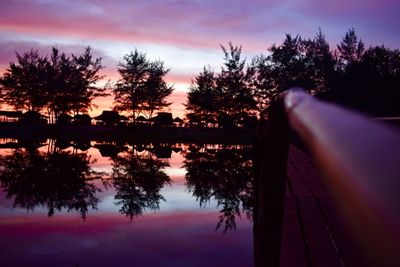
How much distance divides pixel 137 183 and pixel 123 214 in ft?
14.5

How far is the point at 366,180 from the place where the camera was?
25 centimetres

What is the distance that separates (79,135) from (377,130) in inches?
1861

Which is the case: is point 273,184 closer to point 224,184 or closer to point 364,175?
point 364,175

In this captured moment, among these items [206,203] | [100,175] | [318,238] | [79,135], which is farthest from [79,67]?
[318,238]

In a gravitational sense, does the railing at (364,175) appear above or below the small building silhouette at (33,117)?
below

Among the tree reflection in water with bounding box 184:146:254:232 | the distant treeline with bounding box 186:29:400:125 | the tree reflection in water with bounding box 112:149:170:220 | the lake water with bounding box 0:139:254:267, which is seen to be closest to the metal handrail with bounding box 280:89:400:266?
the lake water with bounding box 0:139:254:267

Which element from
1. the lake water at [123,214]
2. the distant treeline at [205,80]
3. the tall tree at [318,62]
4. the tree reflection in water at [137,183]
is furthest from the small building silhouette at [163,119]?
the lake water at [123,214]

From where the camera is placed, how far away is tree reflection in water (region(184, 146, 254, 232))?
13266 millimetres

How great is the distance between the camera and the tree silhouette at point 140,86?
56125 mm

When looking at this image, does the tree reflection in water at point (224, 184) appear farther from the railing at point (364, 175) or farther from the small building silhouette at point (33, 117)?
the small building silhouette at point (33, 117)

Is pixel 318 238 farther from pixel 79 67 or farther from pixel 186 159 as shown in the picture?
pixel 79 67

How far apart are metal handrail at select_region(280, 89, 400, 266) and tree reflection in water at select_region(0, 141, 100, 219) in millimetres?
11882

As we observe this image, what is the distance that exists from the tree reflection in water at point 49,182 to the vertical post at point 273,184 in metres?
10.8

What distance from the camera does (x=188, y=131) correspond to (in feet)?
169
